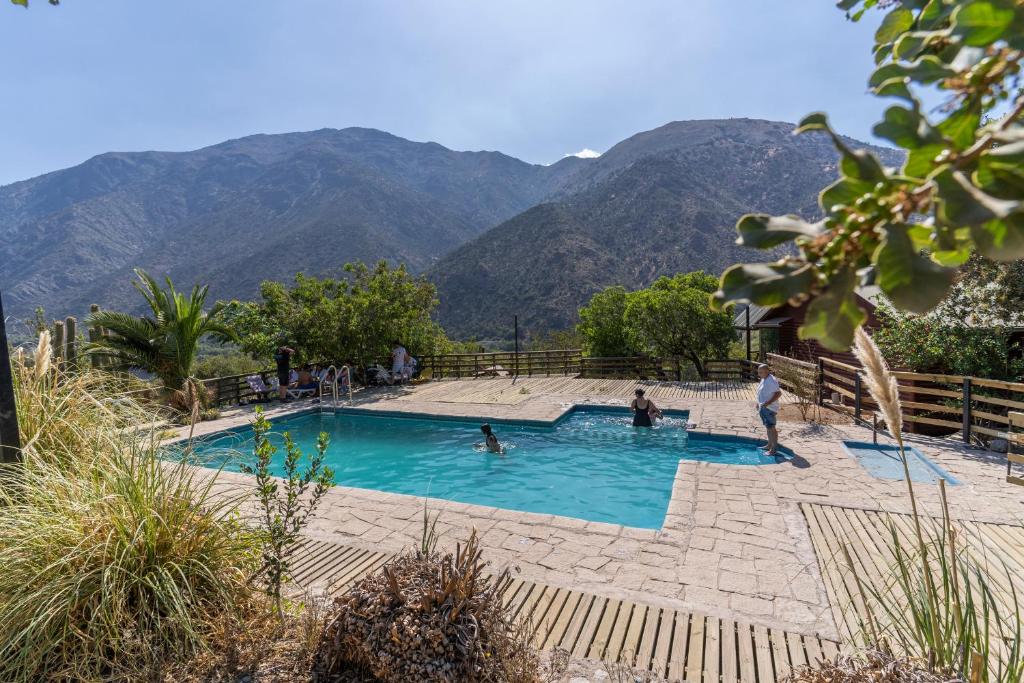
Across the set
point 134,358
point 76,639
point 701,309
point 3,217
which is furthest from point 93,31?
point 3,217

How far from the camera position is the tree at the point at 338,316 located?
14477mm

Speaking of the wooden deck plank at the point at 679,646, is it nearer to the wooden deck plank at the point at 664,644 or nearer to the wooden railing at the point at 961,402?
the wooden deck plank at the point at 664,644

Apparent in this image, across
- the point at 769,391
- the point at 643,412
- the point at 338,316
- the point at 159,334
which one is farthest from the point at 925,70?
the point at 338,316

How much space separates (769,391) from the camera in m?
6.95

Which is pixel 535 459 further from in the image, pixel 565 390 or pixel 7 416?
pixel 7 416

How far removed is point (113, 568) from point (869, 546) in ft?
17.4

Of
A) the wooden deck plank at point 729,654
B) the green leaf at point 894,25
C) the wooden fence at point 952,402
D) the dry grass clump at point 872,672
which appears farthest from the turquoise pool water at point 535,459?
the green leaf at point 894,25

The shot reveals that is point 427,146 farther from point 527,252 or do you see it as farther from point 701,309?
point 701,309

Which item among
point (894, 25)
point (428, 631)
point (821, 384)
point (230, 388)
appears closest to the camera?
point (894, 25)

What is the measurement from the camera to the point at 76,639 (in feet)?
7.72

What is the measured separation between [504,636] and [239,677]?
55.6 inches

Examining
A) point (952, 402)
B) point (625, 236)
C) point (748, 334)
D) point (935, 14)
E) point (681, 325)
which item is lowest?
point (952, 402)

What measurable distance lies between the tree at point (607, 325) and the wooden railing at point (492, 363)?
0.82 meters

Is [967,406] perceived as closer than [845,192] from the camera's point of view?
No
